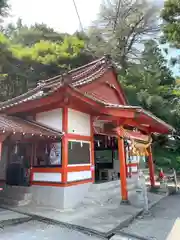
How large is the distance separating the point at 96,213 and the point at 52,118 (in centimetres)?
330

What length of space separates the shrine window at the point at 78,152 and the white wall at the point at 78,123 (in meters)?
0.37

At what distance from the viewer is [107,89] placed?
10758 millimetres

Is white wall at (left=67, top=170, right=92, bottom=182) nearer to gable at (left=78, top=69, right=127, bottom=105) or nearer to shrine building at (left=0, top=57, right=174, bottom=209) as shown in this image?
shrine building at (left=0, top=57, right=174, bottom=209)

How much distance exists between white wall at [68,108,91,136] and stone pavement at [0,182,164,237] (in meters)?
2.07

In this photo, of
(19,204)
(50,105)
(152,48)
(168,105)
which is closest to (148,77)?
(168,105)

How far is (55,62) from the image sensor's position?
1844 centimetres

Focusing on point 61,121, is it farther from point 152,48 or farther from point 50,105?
point 152,48

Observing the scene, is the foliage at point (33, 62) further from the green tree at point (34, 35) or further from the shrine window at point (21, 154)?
the shrine window at point (21, 154)

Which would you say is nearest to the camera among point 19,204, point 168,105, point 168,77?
point 19,204

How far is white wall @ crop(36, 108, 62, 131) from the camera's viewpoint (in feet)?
23.4

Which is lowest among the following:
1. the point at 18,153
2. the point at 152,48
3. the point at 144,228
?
the point at 144,228

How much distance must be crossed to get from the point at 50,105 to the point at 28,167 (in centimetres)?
239

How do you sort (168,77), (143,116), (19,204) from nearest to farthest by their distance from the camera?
(19,204) → (143,116) → (168,77)

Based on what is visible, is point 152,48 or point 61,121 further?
point 152,48
